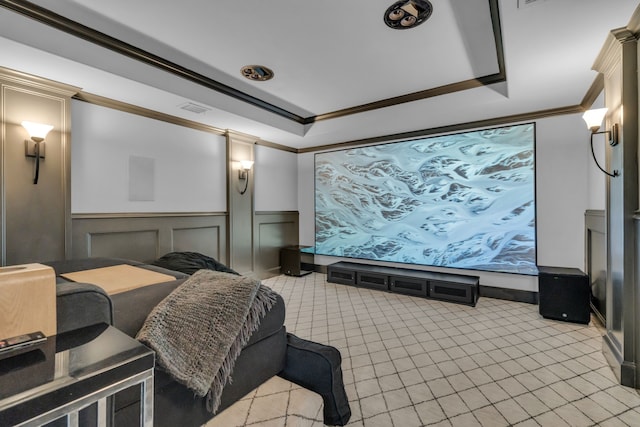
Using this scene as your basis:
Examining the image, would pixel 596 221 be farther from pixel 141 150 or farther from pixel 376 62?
pixel 141 150

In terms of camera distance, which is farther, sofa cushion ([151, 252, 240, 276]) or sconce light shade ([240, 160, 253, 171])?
sconce light shade ([240, 160, 253, 171])

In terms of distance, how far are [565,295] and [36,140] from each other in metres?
5.20

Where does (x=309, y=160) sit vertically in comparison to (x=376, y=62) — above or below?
below

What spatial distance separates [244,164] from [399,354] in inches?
132

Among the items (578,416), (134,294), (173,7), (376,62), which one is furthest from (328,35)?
(578,416)

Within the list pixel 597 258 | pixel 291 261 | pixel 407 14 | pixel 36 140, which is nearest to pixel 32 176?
pixel 36 140

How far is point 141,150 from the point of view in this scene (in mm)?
3484

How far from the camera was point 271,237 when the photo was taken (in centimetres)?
524

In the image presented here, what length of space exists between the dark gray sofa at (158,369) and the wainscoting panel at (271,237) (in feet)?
11.3

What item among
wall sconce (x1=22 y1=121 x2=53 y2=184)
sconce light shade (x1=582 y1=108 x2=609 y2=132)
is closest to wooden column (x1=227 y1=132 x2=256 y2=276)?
wall sconce (x1=22 y1=121 x2=53 y2=184)

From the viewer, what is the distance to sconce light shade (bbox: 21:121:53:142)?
97.4 inches

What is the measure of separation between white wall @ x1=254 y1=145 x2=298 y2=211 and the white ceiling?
3.94ft

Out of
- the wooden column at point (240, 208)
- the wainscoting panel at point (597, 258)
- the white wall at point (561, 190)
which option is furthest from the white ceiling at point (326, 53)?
the wainscoting panel at point (597, 258)

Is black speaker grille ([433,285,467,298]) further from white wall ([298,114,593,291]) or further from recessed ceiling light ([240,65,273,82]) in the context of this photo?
recessed ceiling light ([240,65,273,82])
